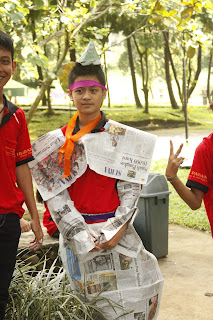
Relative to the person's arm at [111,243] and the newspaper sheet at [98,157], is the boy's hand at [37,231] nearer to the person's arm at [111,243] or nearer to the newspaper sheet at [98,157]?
the newspaper sheet at [98,157]

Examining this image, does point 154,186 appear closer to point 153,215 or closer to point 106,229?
point 153,215

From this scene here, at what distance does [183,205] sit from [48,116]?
15323 millimetres

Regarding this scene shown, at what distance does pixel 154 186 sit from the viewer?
525cm

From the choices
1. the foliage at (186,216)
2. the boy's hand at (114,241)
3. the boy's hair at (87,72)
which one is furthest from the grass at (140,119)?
the boy's hand at (114,241)

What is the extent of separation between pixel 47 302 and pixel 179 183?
1065 millimetres

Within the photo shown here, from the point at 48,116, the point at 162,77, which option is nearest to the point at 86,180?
the point at 48,116

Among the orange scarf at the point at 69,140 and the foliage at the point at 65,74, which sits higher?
the foliage at the point at 65,74

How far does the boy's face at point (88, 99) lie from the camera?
108 inches

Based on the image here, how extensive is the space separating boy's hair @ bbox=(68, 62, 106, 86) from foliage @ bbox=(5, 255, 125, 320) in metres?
1.16

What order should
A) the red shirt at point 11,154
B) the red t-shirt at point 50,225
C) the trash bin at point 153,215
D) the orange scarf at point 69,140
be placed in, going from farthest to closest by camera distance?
the trash bin at point 153,215 < the red t-shirt at point 50,225 < the orange scarf at point 69,140 < the red shirt at point 11,154

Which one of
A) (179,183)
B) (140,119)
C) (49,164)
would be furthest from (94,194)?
(140,119)

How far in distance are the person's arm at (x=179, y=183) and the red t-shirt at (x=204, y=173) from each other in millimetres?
40

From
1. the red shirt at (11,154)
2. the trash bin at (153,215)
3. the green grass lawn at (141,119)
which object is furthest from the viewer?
the green grass lawn at (141,119)

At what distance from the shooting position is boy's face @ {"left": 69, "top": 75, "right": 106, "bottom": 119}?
9.04 feet
